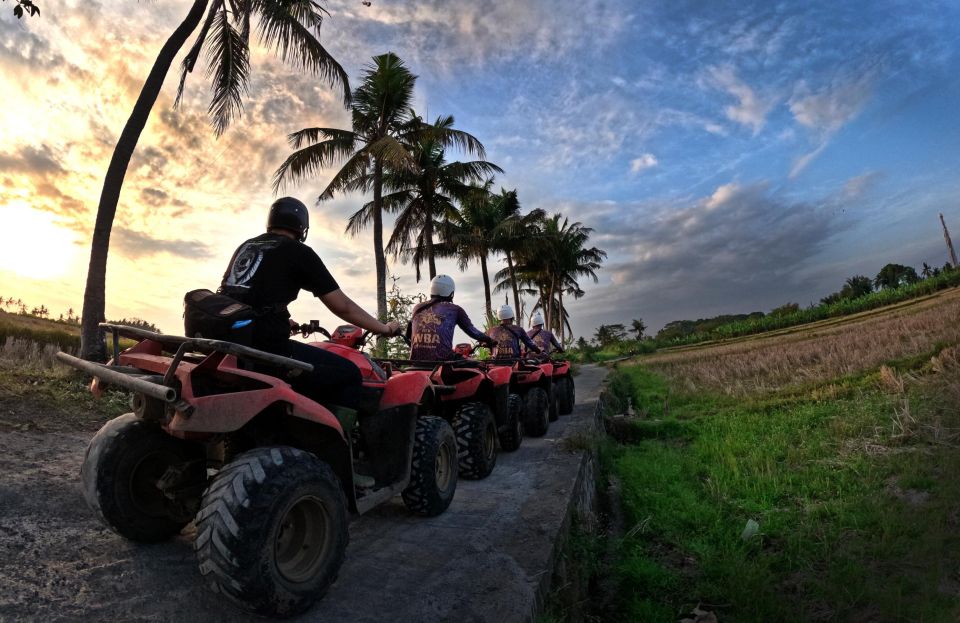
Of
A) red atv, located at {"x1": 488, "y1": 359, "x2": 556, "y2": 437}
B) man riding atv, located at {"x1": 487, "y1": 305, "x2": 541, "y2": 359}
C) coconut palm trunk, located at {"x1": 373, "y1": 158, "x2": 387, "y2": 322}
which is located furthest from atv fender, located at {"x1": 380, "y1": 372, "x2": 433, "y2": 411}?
coconut palm trunk, located at {"x1": 373, "y1": 158, "x2": 387, "y2": 322}

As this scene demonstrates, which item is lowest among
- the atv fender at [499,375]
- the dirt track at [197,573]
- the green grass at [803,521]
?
the green grass at [803,521]

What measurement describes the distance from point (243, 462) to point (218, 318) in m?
0.67

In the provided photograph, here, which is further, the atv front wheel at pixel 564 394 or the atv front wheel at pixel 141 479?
the atv front wheel at pixel 564 394

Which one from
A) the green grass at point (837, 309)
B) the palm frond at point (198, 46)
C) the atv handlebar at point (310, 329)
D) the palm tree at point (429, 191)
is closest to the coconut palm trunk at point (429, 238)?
the palm tree at point (429, 191)

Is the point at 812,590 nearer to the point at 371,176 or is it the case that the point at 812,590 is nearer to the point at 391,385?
the point at 391,385

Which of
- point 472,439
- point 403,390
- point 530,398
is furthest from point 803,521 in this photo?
point 530,398

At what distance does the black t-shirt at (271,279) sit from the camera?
2.61 m

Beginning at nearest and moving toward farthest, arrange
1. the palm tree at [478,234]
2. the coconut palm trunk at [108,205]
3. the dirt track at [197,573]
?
the dirt track at [197,573], the coconut palm trunk at [108,205], the palm tree at [478,234]

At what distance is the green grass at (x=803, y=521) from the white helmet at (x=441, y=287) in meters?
3.09

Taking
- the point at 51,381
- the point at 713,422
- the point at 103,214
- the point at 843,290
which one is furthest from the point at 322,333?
the point at 843,290

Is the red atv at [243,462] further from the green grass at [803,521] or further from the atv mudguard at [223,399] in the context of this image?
the green grass at [803,521]

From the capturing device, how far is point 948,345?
25.1 feet

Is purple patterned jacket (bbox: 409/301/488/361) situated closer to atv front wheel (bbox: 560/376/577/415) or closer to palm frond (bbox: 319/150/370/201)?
atv front wheel (bbox: 560/376/577/415)

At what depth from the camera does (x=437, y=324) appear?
5.65 m
